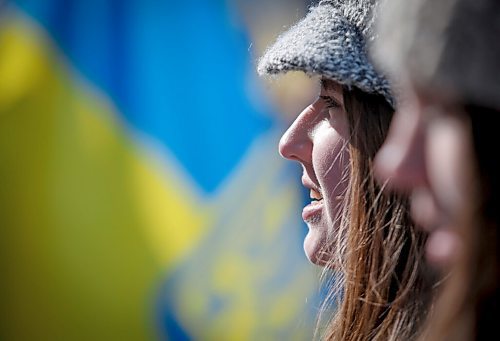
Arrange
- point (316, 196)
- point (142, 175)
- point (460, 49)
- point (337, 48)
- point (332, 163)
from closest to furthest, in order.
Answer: point (460, 49) < point (337, 48) < point (332, 163) < point (316, 196) < point (142, 175)

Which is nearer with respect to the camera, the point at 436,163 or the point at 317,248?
the point at 436,163

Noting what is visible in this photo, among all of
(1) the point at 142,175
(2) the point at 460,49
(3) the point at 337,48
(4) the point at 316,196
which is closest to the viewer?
(2) the point at 460,49

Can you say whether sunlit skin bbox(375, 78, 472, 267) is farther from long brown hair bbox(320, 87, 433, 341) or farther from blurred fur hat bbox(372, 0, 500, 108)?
long brown hair bbox(320, 87, 433, 341)

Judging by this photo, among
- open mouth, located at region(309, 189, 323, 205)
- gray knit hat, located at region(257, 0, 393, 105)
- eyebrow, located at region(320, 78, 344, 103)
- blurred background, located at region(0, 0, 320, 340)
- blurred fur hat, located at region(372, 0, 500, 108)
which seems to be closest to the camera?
blurred fur hat, located at region(372, 0, 500, 108)

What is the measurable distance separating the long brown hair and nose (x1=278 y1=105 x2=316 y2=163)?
105 millimetres

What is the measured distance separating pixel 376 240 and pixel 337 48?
A: 24 centimetres

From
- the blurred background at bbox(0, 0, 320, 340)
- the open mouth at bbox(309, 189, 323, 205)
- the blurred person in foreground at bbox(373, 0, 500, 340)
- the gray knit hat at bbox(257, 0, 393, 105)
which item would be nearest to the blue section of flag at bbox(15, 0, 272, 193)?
the blurred background at bbox(0, 0, 320, 340)

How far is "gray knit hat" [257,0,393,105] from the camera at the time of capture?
910 millimetres

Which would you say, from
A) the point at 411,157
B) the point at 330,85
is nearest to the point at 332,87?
the point at 330,85

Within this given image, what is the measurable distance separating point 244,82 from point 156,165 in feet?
1.28

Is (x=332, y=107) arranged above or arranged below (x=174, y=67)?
below

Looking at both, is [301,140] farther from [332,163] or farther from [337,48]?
[337,48]

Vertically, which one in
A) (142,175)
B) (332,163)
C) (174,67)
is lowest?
(332,163)

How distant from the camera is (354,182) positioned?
980 millimetres
